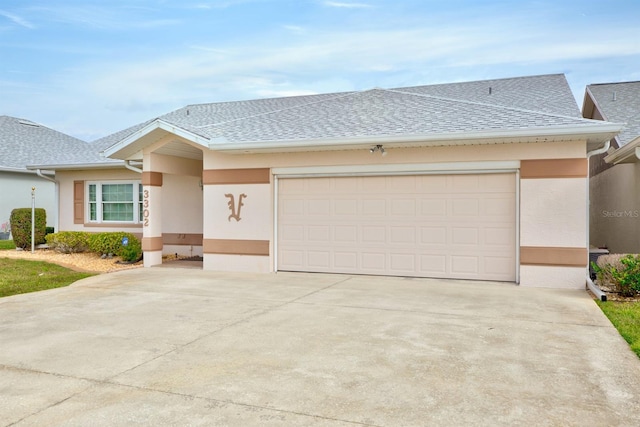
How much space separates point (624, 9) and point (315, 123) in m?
11.7

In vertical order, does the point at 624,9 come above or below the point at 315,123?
above

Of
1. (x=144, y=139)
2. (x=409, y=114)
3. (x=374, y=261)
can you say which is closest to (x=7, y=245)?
(x=144, y=139)

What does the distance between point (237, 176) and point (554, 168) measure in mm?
7346

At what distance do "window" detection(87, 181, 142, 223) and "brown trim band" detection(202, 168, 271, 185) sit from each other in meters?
5.18

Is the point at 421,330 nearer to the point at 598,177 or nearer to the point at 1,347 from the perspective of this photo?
the point at 1,347

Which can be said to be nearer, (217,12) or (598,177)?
(217,12)

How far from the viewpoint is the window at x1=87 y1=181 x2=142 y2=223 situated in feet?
57.7

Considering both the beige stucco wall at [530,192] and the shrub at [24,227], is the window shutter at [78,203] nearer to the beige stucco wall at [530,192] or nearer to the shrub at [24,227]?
the shrub at [24,227]

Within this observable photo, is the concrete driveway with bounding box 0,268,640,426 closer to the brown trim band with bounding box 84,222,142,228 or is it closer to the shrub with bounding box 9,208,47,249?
the brown trim band with bounding box 84,222,142,228

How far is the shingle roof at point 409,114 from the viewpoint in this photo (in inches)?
441

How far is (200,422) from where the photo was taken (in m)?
4.11

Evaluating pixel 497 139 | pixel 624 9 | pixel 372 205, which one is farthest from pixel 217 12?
pixel 624 9

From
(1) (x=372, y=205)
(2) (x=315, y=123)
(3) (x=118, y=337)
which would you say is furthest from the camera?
(2) (x=315, y=123)

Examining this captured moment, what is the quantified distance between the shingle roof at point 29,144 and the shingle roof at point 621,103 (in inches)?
712
